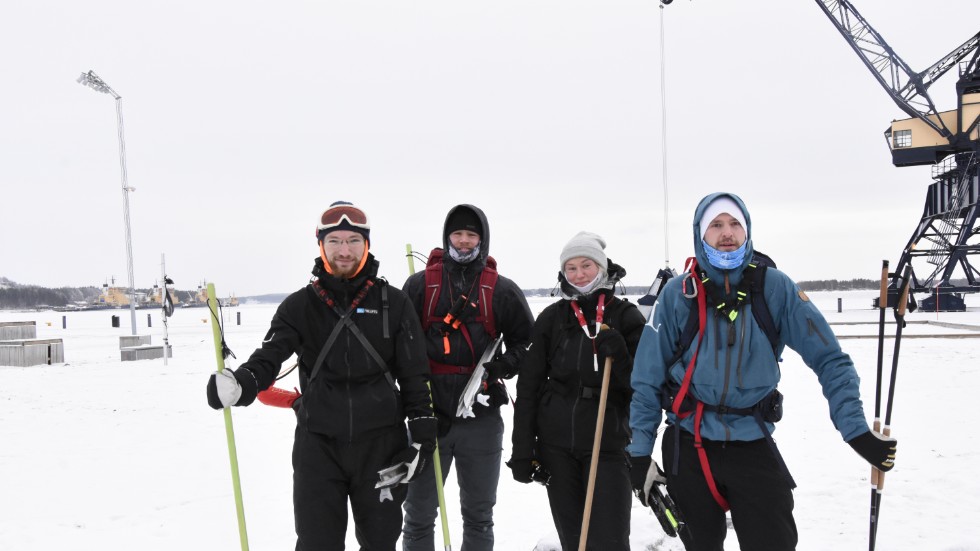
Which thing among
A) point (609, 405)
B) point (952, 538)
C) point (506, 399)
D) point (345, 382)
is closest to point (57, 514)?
point (345, 382)

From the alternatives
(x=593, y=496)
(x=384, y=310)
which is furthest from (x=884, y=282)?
(x=384, y=310)

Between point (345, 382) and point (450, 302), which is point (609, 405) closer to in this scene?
point (450, 302)

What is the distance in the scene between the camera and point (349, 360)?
9.73 feet

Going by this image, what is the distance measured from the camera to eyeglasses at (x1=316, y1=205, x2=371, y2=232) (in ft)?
10.1

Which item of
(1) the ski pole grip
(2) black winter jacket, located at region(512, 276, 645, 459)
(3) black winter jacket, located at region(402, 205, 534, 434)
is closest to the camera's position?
(1) the ski pole grip

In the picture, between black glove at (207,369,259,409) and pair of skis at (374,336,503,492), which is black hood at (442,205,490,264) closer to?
pair of skis at (374,336,503,492)

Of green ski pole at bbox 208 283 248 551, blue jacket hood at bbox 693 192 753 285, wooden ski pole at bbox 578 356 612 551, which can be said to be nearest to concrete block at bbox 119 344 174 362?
green ski pole at bbox 208 283 248 551

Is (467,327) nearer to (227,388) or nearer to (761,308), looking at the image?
(227,388)

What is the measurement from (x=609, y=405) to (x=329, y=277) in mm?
1642

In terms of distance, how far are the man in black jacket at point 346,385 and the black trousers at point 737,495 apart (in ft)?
4.08

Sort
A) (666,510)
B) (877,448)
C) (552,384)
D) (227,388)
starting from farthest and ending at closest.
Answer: (552,384), (227,388), (666,510), (877,448)

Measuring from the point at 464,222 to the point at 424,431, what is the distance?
4.48 feet

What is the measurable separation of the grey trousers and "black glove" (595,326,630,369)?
0.85 meters

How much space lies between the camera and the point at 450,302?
3625mm
